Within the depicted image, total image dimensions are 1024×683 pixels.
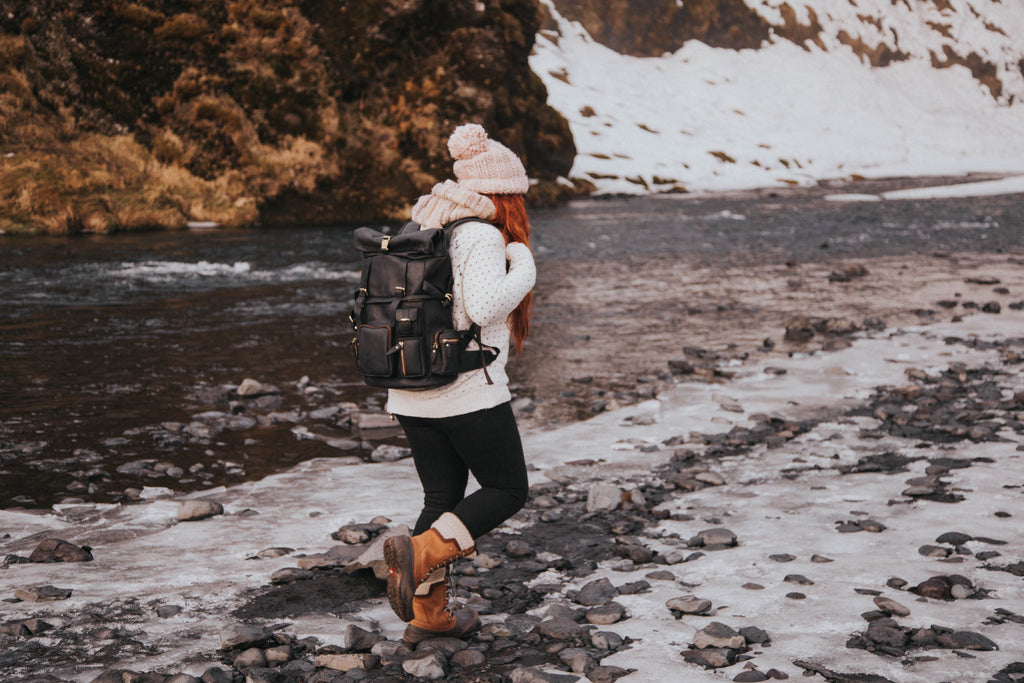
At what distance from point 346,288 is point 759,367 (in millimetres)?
Answer: 10175

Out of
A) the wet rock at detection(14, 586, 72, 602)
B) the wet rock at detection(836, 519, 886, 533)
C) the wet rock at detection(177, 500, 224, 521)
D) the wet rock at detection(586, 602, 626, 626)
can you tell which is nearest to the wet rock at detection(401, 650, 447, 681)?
the wet rock at detection(586, 602, 626, 626)

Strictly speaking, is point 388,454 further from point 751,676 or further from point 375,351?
point 751,676

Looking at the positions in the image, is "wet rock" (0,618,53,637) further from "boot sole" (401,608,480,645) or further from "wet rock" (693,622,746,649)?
"wet rock" (693,622,746,649)

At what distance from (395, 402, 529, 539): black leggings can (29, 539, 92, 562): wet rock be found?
7.32 ft

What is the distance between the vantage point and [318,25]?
39469 millimetres

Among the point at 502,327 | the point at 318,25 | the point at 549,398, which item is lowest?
the point at 549,398

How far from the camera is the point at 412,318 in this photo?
3742 mm

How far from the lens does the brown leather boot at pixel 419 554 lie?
3.93 metres

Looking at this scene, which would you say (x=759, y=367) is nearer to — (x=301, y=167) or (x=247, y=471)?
(x=247, y=471)

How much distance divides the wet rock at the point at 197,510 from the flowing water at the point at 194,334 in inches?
35.9

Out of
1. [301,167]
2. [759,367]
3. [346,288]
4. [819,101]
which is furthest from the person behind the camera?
[819,101]

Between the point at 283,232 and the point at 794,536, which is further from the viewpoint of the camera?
the point at 283,232

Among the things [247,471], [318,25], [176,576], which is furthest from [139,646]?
[318,25]

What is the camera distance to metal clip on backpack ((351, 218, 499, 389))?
3.76 metres
